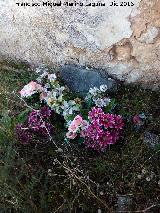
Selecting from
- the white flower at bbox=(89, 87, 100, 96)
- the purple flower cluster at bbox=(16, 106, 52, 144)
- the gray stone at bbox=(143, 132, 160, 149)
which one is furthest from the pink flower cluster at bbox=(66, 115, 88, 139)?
the gray stone at bbox=(143, 132, 160, 149)

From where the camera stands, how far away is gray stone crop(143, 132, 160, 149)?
3.69 metres

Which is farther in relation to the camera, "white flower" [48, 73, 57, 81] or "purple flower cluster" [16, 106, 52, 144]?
"white flower" [48, 73, 57, 81]

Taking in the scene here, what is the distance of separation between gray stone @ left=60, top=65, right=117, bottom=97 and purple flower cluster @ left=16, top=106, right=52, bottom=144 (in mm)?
454

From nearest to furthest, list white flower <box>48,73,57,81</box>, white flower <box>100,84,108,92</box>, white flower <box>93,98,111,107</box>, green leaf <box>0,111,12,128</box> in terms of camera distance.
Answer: green leaf <box>0,111,12,128</box>, white flower <box>93,98,111,107</box>, white flower <box>100,84,108,92</box>, white flower <box>48,73,57,81</box>

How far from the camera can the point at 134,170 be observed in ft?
11.6

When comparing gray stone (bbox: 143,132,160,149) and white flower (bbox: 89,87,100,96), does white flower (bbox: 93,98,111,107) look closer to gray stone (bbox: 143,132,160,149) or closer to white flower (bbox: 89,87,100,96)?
white flower (bbox: 89,87,100,96)

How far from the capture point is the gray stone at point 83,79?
421 centimetres

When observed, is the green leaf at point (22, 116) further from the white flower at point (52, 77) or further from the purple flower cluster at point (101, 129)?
the purple flower cluster at point (101, 129)

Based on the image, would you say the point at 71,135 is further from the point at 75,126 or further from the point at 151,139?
the point at 151,139

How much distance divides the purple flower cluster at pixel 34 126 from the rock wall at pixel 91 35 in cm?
72

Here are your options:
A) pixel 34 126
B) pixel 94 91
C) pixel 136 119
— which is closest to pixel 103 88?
pixel 94 91

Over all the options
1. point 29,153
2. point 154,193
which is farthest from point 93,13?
point 154,193

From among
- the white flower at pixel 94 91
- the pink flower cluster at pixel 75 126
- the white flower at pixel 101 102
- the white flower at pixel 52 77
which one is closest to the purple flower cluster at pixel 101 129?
the pink flower cluster at pixel 75 126

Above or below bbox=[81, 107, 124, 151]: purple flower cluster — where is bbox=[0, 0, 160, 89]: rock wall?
above
